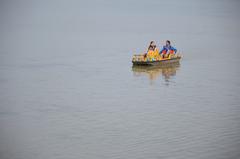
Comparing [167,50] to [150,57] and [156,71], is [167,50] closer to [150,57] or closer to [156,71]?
[150,57]

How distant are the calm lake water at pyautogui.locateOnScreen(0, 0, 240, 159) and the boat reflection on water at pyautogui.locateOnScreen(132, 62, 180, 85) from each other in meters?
0.07

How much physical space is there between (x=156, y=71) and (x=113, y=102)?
27.0ft

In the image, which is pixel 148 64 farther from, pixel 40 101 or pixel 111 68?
pixel 40 101

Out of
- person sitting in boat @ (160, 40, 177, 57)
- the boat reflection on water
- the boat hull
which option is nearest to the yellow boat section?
the boat hull

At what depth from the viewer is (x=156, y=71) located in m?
34.2

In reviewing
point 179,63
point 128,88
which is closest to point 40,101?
point 128,88

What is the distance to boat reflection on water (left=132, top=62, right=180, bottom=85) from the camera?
108 ft

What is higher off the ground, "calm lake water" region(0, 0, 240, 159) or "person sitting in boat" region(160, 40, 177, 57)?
"person sitting in boat" region(160, 40, 177, 57)

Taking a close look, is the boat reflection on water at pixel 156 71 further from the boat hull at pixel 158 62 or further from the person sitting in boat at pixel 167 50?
the person sitting in boat at pixel 167 50

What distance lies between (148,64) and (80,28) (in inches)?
1195

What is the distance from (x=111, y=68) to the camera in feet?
116

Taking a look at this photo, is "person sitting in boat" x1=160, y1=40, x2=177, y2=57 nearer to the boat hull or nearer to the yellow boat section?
the boat hull

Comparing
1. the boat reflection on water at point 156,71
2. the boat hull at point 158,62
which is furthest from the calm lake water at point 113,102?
the boat hull at point 158,62

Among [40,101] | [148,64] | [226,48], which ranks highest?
[226,48]
